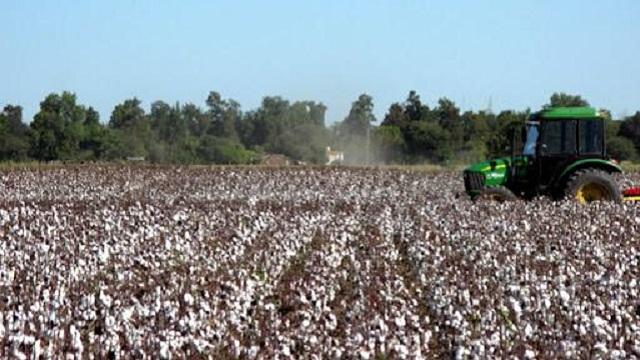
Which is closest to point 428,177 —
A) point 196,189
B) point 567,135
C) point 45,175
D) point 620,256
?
point 196,189

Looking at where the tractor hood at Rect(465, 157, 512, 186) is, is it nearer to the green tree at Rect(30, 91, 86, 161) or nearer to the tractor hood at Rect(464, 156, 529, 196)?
the tractor hood at Rect(464, 156, 529, 196)

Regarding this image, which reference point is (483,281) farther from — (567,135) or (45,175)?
(45,175)

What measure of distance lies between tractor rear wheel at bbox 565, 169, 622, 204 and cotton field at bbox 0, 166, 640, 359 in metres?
0.97

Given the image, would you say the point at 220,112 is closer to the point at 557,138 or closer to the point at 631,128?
the point at 631,128

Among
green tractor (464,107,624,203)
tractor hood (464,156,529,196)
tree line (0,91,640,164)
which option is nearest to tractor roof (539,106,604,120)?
green tractor (464,107,624,203)

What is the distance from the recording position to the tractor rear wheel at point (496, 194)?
2231cm

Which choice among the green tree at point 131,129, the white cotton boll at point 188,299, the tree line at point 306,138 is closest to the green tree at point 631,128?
the tree line at point 306,138

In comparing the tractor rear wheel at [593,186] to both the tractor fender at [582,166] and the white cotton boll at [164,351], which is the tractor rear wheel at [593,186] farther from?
the white cotton boll at [164,351]

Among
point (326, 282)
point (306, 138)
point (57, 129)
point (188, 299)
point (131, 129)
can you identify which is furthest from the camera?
point (131, 129)

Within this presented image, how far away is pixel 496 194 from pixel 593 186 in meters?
1.99

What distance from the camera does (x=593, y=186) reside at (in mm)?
22562

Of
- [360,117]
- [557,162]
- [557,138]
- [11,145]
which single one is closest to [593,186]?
[557,162]

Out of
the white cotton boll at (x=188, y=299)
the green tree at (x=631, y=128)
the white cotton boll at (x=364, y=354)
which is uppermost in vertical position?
the green tree at (x=631, y=128)

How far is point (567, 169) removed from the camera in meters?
22.4
